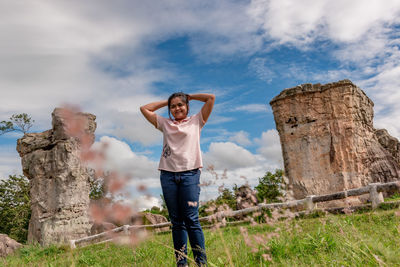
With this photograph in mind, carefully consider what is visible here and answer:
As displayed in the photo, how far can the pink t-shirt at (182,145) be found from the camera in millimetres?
3193

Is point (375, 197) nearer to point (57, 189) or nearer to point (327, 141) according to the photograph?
point (327, 141)

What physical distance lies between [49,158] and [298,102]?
1206 centimetres

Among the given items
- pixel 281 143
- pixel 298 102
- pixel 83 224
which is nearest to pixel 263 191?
pixel 281 143

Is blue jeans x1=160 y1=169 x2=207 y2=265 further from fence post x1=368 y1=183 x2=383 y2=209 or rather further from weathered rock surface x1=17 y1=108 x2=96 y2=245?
weathered rock surface x1=17 y1=108 x2=96 y2=245

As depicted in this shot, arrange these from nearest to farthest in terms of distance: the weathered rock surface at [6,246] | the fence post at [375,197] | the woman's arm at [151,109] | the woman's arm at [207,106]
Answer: the woman's arm at [207,106]
the woman's arm at [151,109]
the fence post at [375,197]
the weathered rock surface at [6,246]

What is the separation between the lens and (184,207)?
3119 millimetres

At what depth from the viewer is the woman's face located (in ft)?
11.6

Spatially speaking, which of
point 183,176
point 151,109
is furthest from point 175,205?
point 151,109

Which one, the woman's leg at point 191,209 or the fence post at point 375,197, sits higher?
the woman's leg at point 191,209

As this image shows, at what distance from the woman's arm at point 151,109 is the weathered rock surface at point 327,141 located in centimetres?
1127

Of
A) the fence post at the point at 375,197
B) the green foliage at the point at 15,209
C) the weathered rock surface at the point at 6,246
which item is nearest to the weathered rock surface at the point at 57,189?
the weathered rock surface at the point at 6,246

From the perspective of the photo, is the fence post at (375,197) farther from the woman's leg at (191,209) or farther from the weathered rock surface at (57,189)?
the weathered rock surface at (57,189)

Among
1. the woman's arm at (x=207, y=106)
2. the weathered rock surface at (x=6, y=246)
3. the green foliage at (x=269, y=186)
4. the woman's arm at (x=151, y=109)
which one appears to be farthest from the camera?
the green foliage at (x=269, y=186)

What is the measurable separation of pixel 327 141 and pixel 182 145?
39.5 feet
